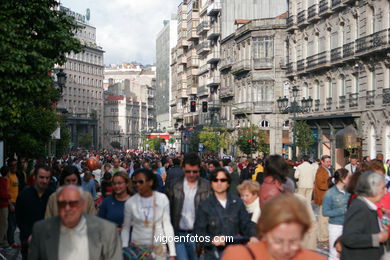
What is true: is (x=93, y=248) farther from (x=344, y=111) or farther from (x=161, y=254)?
Result: (x=344, y=111)

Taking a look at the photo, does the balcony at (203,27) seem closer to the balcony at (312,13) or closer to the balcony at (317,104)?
the balcony at (312,13)

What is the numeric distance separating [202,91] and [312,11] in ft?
138

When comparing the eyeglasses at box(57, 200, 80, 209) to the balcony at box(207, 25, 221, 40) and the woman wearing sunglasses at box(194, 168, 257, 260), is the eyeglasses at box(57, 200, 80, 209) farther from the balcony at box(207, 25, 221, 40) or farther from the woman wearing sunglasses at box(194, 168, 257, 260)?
the balcony at box(207, 25, 221, 40)

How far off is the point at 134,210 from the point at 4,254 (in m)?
6.07

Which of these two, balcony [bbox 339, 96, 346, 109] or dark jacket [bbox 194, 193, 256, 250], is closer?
dark jacket [bbox 194, 193, 256, 250]

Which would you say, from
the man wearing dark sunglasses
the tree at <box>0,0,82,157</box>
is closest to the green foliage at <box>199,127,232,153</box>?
the tree at <box>0,0,82,157</box>

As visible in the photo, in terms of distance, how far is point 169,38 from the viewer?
417 feet

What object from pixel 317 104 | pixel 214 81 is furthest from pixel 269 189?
pixel 214 81

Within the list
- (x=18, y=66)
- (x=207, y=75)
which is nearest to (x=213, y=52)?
(x=207, y=75)

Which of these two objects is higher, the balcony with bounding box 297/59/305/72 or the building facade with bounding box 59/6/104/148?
the building facade with bounding box 59/6/104/148

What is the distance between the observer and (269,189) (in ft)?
27.0

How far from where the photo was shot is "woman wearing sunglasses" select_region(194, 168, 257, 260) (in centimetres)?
748

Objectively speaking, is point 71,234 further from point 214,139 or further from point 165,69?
point 165,69

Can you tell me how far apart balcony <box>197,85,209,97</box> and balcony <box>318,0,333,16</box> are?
40.7m
